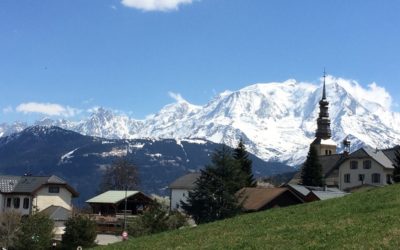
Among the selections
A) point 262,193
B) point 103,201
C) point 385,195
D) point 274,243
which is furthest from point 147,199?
point 274,243

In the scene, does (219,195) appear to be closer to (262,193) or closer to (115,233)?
(262,193)

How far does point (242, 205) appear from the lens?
63969 mm

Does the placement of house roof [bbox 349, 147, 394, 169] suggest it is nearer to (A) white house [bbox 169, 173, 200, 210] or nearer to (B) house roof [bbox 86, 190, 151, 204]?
(A) white house [bbox 169, 173, 200, 210]

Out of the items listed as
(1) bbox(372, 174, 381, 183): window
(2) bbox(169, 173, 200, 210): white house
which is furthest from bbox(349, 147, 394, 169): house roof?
(2) bbox(169, 173, 200, 210): white house

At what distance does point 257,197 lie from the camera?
7281cm

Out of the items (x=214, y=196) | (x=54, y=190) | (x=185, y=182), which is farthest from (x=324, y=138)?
(x=214, y=196)

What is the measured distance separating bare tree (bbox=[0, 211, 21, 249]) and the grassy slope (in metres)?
37.0

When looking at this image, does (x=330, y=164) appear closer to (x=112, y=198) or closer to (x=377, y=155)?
(x=377, y=155)

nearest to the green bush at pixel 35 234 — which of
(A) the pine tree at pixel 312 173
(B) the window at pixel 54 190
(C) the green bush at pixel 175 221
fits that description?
(C) the green bush at pixel 175 221

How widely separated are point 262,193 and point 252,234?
46811 millimetres

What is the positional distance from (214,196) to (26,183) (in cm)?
4985

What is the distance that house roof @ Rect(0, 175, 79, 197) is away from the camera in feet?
335

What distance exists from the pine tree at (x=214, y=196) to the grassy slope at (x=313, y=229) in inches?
1088

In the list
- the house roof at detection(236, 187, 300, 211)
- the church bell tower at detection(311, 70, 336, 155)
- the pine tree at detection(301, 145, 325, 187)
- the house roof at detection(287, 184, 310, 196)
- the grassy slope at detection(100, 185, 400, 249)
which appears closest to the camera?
the grassy slope at detection(100, 185, 400, 249)
